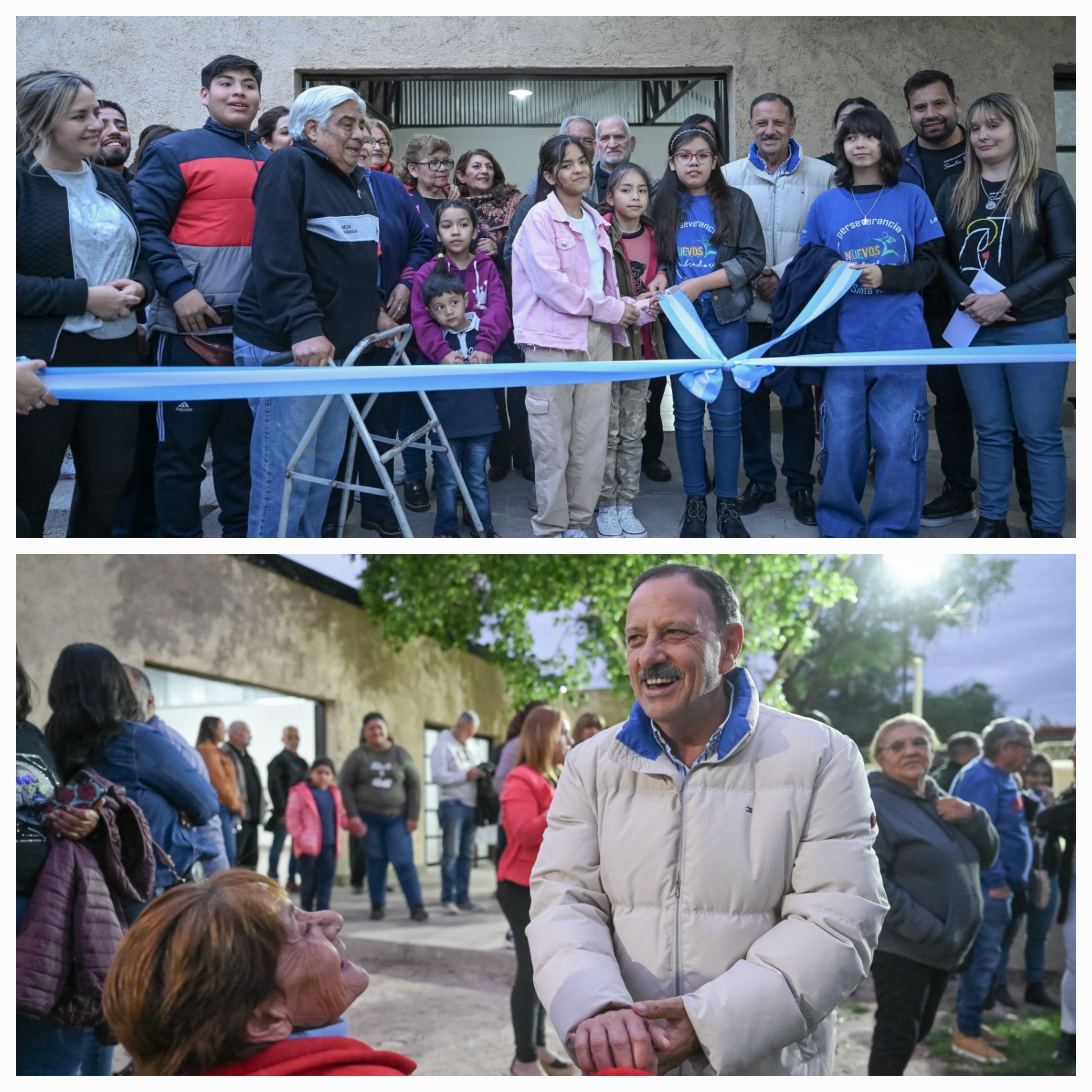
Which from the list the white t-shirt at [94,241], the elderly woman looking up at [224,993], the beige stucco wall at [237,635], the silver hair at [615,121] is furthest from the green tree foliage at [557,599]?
the elderly woman looking up at [224,993]

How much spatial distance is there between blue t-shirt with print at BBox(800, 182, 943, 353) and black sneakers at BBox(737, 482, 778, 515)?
0.94m

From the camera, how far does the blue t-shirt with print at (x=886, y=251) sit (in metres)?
5.48

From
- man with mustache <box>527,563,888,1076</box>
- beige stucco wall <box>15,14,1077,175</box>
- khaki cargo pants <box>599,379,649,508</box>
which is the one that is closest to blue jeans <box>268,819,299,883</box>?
khaki cargo pants <box>599,379,649,508</box>

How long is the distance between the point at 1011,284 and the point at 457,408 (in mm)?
2688

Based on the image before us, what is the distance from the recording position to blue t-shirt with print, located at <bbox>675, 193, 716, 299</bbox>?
577 centimetres

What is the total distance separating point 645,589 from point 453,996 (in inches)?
216

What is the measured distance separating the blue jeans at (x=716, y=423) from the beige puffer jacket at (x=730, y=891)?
119 inches

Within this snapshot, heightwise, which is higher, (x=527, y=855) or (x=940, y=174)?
(x=940, y=174)

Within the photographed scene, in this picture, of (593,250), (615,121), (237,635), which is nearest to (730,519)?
(593,250)

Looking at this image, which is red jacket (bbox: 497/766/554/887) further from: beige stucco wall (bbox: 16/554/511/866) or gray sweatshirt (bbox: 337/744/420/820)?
gray sweatshirt (bbox: 337/744/420/820)

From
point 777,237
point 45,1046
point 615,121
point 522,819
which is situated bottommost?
point 45,1046

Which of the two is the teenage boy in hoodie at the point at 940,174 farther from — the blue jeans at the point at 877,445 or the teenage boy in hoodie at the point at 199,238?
the teenage boy in hoodie at the point at 199,238

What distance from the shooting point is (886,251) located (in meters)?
5.49

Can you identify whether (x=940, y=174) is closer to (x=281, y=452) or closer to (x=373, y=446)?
(x=373, y=446)
